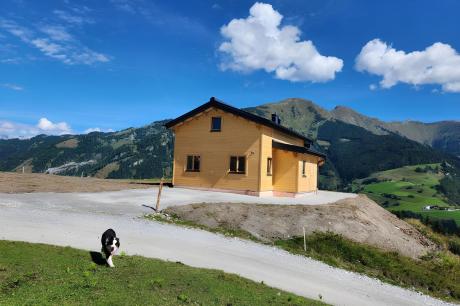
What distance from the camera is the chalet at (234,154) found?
37.6m

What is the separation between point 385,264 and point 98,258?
640 inches

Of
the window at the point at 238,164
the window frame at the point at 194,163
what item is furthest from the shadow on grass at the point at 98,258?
the window frame at the point at 194,163

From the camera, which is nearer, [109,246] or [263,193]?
[109,246]

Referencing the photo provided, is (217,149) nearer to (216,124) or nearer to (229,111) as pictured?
(216,124)

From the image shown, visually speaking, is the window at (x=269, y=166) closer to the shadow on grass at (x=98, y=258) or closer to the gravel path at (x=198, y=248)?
the gravel path at (x=198, y=248)

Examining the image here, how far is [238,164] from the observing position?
38.2m

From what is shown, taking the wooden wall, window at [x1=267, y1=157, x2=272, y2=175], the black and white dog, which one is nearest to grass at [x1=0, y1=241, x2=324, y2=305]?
the black and white dog

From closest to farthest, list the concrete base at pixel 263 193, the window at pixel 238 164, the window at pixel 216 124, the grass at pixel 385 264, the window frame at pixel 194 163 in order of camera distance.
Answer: the grass at pixel 385 264
the concrete base at pixel 263 193
the window at pixel 238 164
the window at pixel 216 124
the window frame at pixel 194 163

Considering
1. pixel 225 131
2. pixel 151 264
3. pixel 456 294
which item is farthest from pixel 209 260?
pixel 225 131

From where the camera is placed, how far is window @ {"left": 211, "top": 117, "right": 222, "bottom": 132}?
130ft

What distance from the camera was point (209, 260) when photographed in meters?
17.3

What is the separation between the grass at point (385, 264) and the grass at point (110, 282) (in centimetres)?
881

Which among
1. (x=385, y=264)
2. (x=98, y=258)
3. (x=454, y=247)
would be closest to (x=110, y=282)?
(x=98, y=258)

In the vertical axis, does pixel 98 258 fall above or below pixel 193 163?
below
